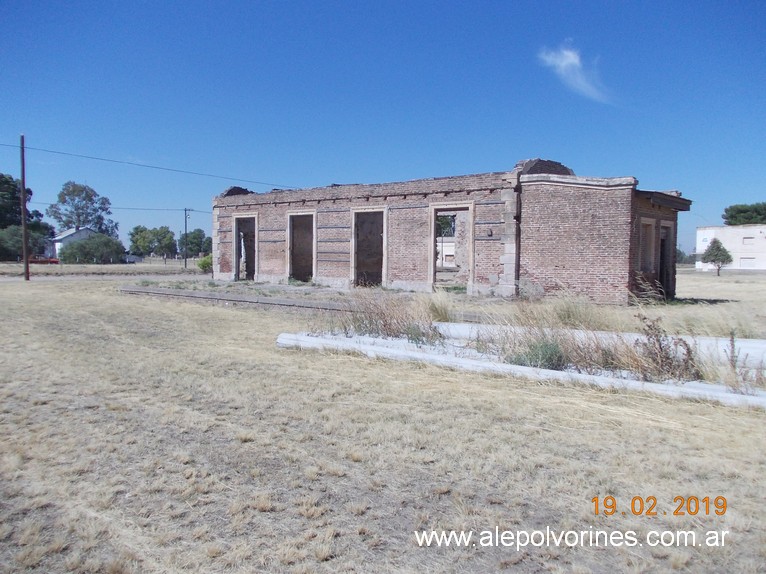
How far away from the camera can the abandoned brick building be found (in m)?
16.5

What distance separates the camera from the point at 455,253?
31.8 m

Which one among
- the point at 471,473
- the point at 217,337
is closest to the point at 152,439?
the point at 471,473

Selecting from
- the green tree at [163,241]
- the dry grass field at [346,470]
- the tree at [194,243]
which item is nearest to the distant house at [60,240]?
the green tree at [163,241]

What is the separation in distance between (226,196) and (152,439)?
24875 millimetres

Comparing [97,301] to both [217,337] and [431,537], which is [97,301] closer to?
[217,337]

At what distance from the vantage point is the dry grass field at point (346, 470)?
9.29ft

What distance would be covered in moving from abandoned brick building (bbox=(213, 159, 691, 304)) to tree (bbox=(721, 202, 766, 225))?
61.5 metres

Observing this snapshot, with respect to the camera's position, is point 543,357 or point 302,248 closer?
point 543,357

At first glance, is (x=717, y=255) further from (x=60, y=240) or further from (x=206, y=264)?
(x=60, y=240)

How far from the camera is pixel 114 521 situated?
312 cm

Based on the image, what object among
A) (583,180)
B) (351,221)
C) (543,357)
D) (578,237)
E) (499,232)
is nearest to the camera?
(543,357)

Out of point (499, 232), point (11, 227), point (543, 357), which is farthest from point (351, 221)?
point (11, 227)

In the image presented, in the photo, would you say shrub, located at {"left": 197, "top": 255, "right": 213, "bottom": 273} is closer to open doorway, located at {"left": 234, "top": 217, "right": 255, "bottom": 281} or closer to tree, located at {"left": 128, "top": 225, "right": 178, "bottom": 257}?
open doorway, located at {"left": 234, "top": 217, "right": 255, "bottom": 281}
